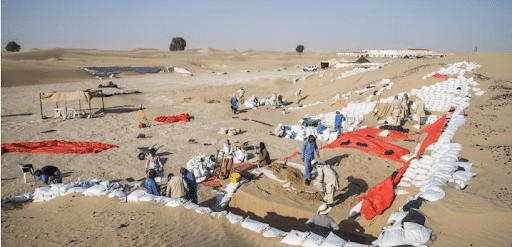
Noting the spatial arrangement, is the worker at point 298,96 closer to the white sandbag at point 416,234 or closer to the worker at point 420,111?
the worker at point 420,111

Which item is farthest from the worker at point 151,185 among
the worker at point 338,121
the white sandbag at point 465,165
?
the worker at point 338,121

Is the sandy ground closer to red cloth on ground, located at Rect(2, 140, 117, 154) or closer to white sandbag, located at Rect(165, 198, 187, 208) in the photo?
white sandbag, located at Rect(165, 198, 187, 208)

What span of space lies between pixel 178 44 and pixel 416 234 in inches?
4007

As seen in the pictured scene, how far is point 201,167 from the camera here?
10.4m

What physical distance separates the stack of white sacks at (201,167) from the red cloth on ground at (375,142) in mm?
4723

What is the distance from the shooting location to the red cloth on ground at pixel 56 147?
13023 mm

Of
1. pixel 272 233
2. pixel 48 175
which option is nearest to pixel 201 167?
pixel 48 175

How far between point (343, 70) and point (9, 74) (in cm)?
3658

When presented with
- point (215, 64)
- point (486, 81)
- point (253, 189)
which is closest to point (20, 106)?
point (253, 189)

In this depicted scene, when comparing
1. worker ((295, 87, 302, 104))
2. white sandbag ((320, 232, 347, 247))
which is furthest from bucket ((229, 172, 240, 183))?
worker ((295, 87, 302, 104))

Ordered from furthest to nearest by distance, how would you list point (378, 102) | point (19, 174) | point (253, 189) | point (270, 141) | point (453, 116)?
point (378, 102) → point (270, 141) → point (453, 116) → point (19, 174) → point (253, 189)

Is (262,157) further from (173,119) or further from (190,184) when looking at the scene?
(173,119)

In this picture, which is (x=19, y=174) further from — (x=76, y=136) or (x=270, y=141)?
(x=270, y=141)

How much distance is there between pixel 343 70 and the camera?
3039 centimetres
